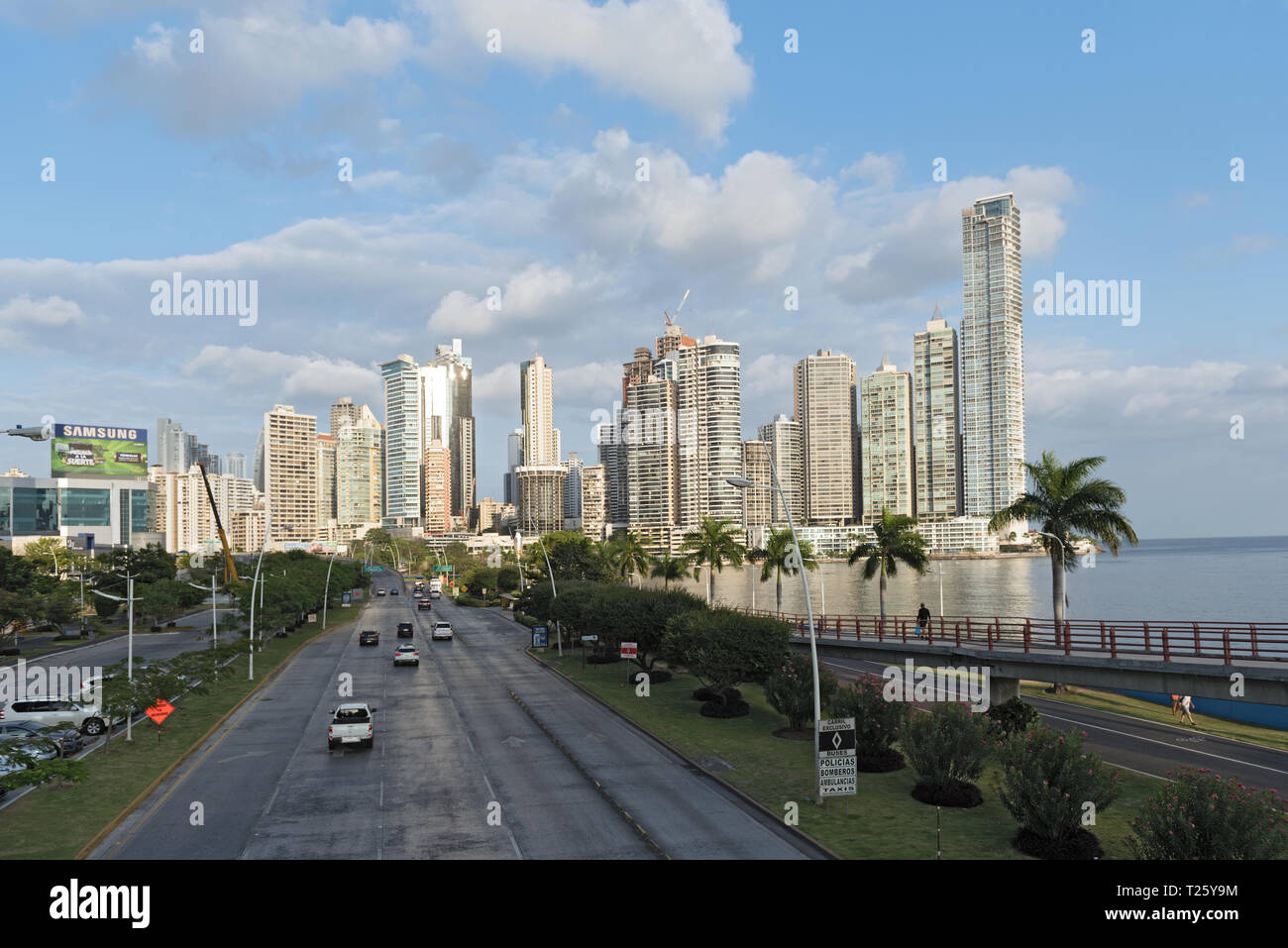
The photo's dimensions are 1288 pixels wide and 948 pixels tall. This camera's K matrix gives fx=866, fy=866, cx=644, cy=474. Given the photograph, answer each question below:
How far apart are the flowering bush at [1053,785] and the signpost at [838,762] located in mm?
3866

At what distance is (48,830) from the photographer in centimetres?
2214

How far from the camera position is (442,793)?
87.5 feet

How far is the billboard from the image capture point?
159000 mm

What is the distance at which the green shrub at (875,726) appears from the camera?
97.6 ft

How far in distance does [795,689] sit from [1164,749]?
14117 millimetres

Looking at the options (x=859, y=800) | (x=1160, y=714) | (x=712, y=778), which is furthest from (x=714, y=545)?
(x=859, y=800)

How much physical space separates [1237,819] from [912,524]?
45030mm

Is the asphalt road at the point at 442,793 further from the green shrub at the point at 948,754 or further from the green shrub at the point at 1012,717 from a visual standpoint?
the green shrub at the point at 1012,717

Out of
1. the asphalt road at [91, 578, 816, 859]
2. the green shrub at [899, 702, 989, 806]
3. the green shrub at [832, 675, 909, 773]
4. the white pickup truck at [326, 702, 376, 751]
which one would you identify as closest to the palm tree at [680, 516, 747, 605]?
the asphalt road at [91, 578, 816, 859]

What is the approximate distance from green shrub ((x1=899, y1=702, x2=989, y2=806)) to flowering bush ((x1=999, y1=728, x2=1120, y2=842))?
9.91 feet

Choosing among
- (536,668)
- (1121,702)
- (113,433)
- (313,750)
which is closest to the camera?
(313,750)

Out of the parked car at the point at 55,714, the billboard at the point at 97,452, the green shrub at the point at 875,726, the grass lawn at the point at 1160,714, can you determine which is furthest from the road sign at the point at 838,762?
the billboard at the point at 97,452
